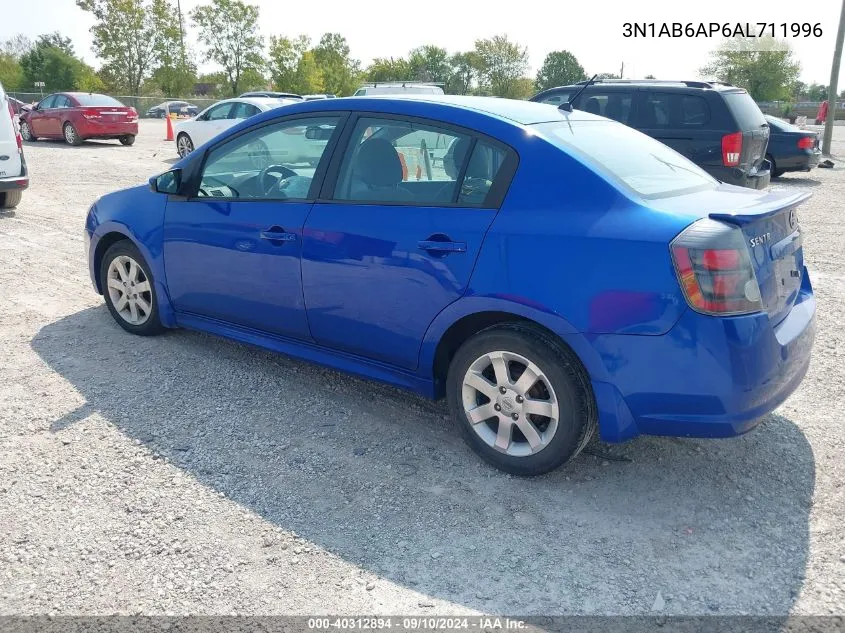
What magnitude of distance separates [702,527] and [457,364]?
1.27 meters

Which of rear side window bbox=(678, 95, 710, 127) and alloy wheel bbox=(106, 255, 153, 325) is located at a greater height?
rear side window bbox=(678, 95, 710, 127)

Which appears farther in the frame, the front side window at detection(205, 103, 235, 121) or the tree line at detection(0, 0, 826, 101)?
the tree line at detection(0, 0, 826, 101)

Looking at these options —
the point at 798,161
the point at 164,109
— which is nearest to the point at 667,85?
the point at 798,161

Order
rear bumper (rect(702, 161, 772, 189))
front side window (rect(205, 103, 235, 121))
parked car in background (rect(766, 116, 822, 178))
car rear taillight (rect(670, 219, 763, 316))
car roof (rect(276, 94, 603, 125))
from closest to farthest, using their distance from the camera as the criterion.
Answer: car rear taillight (rect(670, 219, 763, 316)), car roof (rect(276, 94, 603, 125)), rear bumper (rect(702, 161, 772, 189)), parked car in background (rect(766, 116, 822, 178)), front side window (rect(205, 103, 235, 121))

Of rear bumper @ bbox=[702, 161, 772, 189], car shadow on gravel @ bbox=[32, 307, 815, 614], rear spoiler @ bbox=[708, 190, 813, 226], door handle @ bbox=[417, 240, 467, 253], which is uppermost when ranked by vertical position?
rear spoiler @ bbox=[708, 190, 813, 226]

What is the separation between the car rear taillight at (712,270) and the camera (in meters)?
2.87

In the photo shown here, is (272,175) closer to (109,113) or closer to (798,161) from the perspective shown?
(798,161)

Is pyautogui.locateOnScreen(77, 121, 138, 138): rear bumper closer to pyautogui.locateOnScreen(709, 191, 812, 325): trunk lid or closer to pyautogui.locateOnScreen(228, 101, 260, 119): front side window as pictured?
pyautogui.locateOnScreen(228, 101, 260, 119): front side window

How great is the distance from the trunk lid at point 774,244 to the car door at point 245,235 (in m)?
2.16

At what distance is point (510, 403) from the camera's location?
3361 millimetres

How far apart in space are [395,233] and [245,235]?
1.10 meters

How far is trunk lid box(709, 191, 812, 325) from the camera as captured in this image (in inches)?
119

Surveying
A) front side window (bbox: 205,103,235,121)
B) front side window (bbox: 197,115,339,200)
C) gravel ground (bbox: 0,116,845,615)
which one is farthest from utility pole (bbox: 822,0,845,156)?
front side window (bbox: 197,115,339,200)

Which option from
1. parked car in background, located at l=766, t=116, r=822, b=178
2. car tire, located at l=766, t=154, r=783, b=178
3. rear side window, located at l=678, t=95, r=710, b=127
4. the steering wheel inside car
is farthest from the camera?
car tire, located at l=766, t=154, r=783, b=178
